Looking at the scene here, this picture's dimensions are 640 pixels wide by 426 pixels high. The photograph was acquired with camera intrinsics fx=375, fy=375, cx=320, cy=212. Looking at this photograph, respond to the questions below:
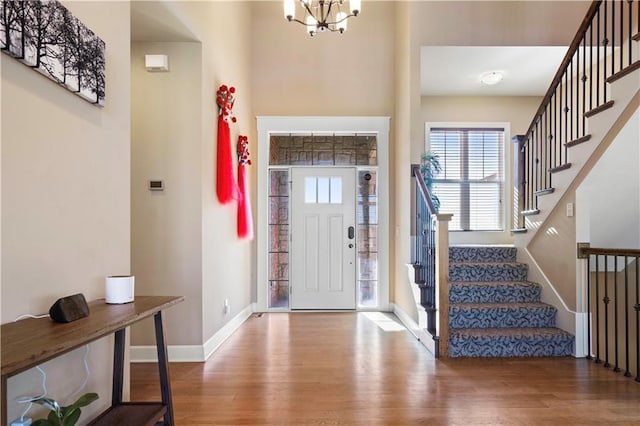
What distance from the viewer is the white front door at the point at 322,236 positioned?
527cm

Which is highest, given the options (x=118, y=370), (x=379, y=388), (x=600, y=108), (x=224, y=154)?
(x=600, y=108)

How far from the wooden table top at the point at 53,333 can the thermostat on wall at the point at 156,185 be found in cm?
168

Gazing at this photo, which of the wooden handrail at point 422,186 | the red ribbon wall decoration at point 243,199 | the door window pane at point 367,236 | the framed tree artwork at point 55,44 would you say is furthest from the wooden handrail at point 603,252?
the framed tree artwork at point 55,44

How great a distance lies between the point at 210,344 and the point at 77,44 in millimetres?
2660

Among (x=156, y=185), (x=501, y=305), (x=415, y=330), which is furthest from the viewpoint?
(x=415, y=330)

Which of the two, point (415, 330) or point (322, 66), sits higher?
point (322, 66)

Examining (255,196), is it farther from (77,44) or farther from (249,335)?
(77,44)

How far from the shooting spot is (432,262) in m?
3.69

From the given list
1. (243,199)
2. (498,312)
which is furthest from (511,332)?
(243,199)

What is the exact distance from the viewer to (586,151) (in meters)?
3.29

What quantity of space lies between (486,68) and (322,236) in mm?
3117

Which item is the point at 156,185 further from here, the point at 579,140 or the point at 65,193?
the point at 579,140

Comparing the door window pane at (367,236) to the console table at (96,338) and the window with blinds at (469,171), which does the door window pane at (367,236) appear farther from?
the console table at (96,338)

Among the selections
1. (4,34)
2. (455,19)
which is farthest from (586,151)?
(4,34)
